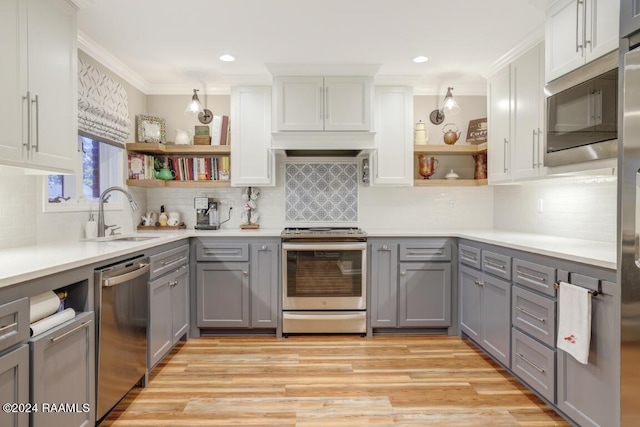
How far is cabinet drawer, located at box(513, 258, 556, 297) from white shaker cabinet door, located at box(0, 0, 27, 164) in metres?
2.76

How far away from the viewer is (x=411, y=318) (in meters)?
3.30

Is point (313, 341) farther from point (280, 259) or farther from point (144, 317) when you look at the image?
point (144, 317)

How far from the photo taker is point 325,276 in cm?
327

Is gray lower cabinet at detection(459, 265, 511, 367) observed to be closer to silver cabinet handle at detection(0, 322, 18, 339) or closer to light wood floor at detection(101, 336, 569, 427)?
light wood floor at detection(101, 336, 569, 427)

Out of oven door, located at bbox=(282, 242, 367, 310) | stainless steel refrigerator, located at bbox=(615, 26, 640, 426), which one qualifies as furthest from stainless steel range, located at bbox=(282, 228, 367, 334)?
stainless steel refrigerator, located at bbox=(615, 26, 640, 426)

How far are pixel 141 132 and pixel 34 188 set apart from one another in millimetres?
1394

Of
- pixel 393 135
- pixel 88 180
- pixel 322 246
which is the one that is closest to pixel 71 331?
pixel 88 180

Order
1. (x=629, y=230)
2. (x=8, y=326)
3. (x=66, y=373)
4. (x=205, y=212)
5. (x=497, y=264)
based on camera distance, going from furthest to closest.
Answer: (x=205, y=212), (x=497, y=264), (x=66, y=373), (x=629, y=230), (x=8, y=326)

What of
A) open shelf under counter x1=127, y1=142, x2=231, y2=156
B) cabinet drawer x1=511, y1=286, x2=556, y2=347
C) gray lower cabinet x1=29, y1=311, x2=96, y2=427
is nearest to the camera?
gray lower cabinet x1=29, y1=311, x2=96, y2=427

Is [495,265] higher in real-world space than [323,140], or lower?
lower

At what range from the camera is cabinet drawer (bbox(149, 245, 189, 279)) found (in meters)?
2.51

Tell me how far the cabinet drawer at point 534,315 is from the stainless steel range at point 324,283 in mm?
1263

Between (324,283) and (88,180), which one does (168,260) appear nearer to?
(88,180)

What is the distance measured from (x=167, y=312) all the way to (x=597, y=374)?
2.61m
